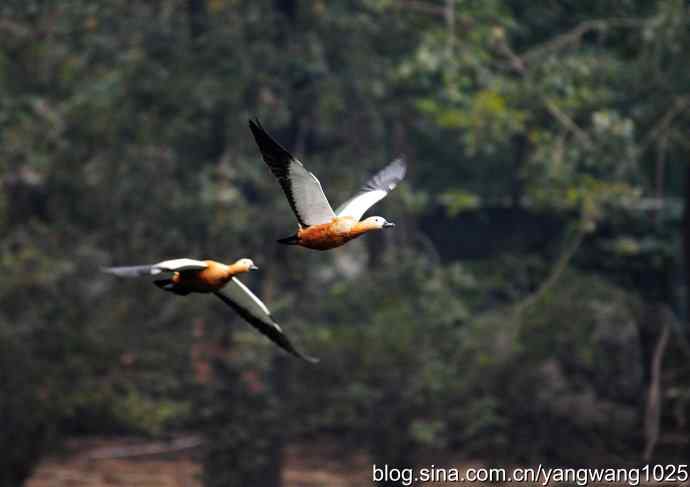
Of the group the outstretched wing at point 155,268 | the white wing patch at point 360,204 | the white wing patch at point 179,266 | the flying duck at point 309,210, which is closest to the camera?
the outstretched wing at point 155,268

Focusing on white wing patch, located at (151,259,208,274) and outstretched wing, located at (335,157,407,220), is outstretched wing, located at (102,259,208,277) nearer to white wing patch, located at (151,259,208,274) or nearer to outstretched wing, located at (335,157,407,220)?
white wing patch, located at (151,259,208,274)

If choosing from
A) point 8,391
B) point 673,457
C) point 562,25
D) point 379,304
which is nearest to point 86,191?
point 8,391

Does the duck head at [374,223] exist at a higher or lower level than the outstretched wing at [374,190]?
lower

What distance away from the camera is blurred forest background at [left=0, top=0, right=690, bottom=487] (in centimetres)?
1159

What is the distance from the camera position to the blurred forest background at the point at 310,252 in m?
11.6

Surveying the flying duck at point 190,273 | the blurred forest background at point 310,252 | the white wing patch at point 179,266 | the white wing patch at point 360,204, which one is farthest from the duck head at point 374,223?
the blurred forest background at point 310,252

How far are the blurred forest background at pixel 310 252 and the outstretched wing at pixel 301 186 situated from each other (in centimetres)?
599

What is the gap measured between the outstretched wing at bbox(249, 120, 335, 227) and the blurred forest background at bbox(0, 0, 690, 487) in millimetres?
5990

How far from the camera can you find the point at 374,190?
5.86 meters

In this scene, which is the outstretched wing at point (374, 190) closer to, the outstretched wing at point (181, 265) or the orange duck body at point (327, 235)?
the orange duck body at point (327, 235)

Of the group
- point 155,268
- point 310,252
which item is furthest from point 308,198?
point 310,252

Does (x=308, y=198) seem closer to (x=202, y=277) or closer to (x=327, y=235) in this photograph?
(x=327, y=235)

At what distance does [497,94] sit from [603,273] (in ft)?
10.3

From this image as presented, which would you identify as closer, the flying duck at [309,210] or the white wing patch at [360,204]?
the flying duck at [309,210]
